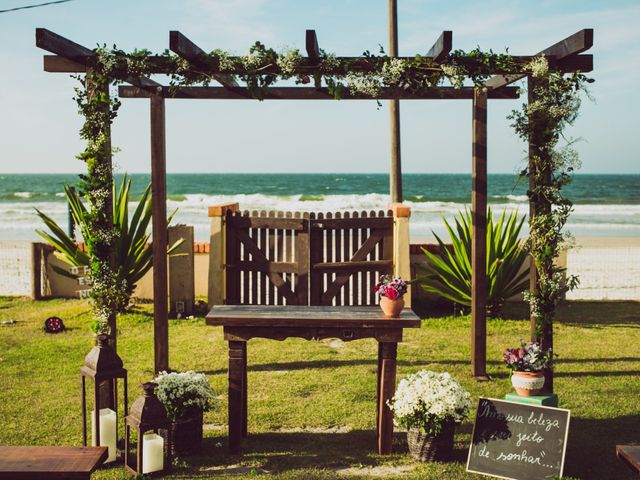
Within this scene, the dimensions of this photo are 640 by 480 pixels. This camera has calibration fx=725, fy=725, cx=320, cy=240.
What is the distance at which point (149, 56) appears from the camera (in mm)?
6242

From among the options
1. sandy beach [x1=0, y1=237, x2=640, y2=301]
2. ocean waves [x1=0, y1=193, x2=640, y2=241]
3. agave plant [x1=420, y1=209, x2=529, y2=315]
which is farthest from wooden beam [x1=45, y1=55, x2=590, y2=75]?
ocean waves [x1=0, y1=193, x2=640, y2=241]

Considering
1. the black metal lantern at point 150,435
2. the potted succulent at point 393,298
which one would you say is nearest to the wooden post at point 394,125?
the potted succulent at point 393,298

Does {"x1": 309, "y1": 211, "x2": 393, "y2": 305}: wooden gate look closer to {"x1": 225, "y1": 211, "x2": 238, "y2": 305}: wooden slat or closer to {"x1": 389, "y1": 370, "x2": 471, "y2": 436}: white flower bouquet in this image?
{"x1": 225, "y1": 211, "x2": 238, "y2": 305}: wooden slat

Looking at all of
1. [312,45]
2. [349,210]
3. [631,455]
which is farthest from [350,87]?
[349,210]

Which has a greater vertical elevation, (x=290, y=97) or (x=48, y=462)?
(x=290, y=97)

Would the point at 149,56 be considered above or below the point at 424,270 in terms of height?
above

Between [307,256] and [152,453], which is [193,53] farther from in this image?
[307,256]

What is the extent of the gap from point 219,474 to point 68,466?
1277 millimetres

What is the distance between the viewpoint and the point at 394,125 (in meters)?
11.5

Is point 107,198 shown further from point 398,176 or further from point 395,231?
point 398,176

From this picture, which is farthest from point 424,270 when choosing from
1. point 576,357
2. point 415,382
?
point 415,382

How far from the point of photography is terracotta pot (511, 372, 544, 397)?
16.4ft

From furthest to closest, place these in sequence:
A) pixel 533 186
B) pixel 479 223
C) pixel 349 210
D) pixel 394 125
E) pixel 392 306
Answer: pixel 349 210
pixel 394 125
pixel 479 223
pixel 533 186
pixel 392 306

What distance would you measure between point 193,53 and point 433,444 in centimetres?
363
